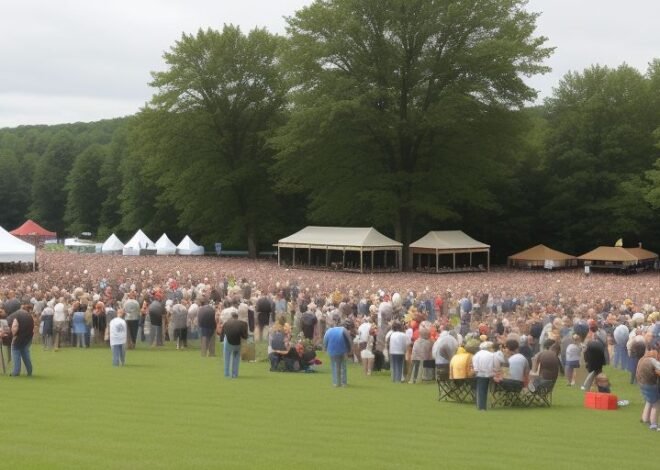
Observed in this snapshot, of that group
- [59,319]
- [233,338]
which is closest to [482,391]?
[233,338]

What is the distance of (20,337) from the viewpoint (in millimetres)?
15523

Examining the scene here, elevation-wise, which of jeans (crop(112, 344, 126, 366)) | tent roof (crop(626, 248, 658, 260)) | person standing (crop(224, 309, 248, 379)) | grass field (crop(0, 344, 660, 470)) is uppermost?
tent roof (crop(626, 248, 658, 260))

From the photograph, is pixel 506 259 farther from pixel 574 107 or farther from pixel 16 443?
pixel 16 443

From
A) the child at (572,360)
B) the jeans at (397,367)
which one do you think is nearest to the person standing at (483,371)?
the jeans at (397,367)

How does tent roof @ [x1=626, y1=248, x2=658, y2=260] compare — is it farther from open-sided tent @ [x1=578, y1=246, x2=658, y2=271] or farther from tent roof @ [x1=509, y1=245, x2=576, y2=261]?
tent roof @ [x1=509, y1=245, x2=576, y2=261]

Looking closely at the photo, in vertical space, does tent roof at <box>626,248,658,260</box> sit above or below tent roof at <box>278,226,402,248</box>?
below

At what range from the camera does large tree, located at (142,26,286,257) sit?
2350 inches

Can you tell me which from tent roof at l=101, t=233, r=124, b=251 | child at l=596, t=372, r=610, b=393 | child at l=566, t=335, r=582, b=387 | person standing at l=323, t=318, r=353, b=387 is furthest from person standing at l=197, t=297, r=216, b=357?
tent roof at l=101, t=233, r=124, b=251

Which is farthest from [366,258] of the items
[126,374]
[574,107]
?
[126,374]

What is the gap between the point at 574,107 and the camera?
203 ft

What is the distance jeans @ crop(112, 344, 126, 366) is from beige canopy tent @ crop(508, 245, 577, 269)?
3986cm

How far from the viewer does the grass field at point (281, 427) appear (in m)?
9.89

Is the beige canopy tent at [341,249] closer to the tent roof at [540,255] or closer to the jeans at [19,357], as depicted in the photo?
the tent roof at [540,255]

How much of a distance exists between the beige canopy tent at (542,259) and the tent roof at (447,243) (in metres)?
4.90
